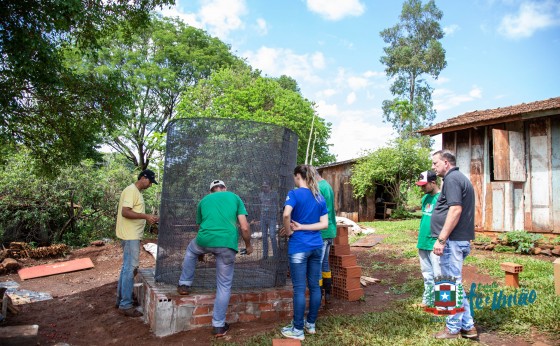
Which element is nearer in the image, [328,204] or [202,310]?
[202,310]

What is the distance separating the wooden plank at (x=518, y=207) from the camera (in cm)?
1028

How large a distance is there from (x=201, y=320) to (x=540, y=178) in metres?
9.66

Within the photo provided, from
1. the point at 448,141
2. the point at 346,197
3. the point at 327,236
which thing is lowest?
the point at 327,236

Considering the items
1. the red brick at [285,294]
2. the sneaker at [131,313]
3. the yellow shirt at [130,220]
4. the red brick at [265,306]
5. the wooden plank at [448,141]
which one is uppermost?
the wooden plank at [448,141]

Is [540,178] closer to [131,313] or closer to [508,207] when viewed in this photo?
[508,207]

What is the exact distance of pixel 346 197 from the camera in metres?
21.4

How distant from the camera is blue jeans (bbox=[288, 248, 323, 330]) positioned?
3982 mm

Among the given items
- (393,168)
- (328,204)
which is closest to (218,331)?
(328,204)

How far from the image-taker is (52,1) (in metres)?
5.16

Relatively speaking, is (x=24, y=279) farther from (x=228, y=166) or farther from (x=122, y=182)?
(x=228, y=166)

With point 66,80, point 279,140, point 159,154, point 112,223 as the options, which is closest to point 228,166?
point 279,140

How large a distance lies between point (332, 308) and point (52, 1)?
18.5 ft

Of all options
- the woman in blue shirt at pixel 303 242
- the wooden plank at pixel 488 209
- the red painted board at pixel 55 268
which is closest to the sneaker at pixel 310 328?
the woman in blue shirt at pixel 303 242

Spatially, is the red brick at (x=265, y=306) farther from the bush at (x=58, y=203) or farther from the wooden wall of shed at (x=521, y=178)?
the wooden wall of shed at (x=521, y=178)
